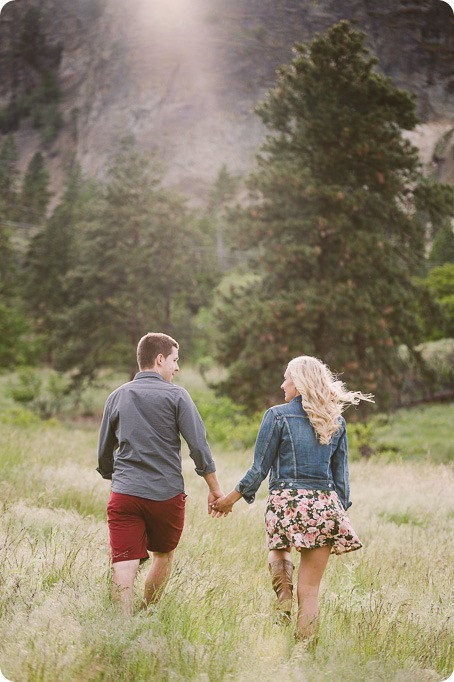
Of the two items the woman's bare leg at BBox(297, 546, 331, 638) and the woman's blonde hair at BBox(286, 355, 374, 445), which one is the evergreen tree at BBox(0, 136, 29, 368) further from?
the woman's bare leg at BBox(297, 546, 331, 638)

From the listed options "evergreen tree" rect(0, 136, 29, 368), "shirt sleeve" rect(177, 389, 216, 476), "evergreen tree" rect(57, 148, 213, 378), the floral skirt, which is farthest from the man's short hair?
"evergreen tree" rect(57, 148, 213, 378)

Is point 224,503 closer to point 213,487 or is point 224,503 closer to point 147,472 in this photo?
point 213,487

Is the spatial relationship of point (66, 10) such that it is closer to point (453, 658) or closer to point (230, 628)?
point (230, 628)

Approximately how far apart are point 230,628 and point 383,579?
2211 millimetres

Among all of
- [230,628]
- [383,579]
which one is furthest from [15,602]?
[383,579]

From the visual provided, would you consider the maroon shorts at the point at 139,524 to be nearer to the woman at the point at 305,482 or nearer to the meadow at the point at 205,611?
the meadow at the point at 205,611

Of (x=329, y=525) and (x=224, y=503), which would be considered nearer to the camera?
(x=329, y=525)

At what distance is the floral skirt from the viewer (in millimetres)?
3836

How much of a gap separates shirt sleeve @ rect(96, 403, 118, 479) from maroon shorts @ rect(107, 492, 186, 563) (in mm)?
358

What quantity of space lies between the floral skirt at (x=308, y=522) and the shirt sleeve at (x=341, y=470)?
190mm

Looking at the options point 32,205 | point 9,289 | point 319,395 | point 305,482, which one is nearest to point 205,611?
point 305,482

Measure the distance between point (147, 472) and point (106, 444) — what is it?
43cm

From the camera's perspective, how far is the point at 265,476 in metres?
3.98

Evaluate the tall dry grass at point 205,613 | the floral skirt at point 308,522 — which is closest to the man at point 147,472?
the tall dry grass at point 205,613
